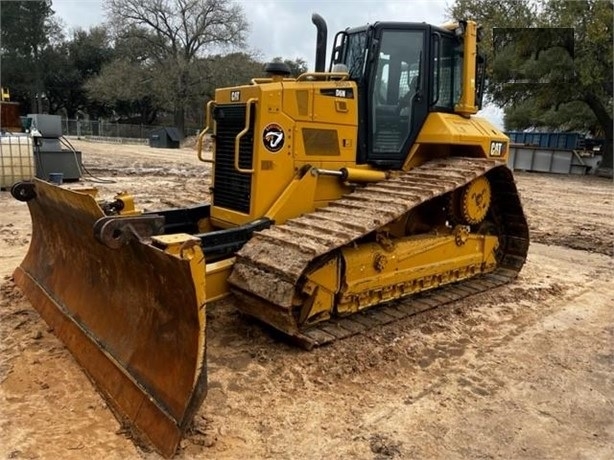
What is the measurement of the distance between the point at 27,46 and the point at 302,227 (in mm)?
45358

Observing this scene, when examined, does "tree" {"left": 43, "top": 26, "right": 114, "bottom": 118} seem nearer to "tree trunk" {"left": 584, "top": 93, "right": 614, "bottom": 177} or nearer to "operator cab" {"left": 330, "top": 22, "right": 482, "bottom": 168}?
"tree trunk" {"left": 584, "top": 93, "right": 614, "bottom": 177}

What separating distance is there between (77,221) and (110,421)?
1723mm

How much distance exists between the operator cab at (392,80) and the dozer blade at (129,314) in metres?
2.65

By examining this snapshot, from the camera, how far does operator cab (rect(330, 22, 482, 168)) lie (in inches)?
214

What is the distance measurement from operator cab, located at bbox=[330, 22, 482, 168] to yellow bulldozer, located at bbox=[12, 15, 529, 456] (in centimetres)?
2

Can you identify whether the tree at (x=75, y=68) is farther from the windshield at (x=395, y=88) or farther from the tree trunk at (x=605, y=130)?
the windshield at (x=395, y=88)

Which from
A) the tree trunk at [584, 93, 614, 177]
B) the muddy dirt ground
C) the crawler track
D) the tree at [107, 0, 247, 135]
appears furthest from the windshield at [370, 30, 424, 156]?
the tree at [107, 0, 247, 135]

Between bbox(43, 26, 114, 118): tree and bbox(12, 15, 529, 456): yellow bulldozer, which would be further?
bbox(43, 26, 114, 118): tree

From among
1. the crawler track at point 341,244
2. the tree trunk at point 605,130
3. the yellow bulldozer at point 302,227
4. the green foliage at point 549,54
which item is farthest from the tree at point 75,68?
the crawler track at point 341,244

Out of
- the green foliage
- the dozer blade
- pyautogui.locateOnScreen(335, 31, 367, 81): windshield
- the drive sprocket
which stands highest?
the green foliage

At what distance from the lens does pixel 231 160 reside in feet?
17.3

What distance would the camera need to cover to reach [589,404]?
12.3 feet

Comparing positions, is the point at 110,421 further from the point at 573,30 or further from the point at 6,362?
the point at 573,30

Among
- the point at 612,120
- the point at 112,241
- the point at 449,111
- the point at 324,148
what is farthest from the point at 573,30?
the point at 112,241
